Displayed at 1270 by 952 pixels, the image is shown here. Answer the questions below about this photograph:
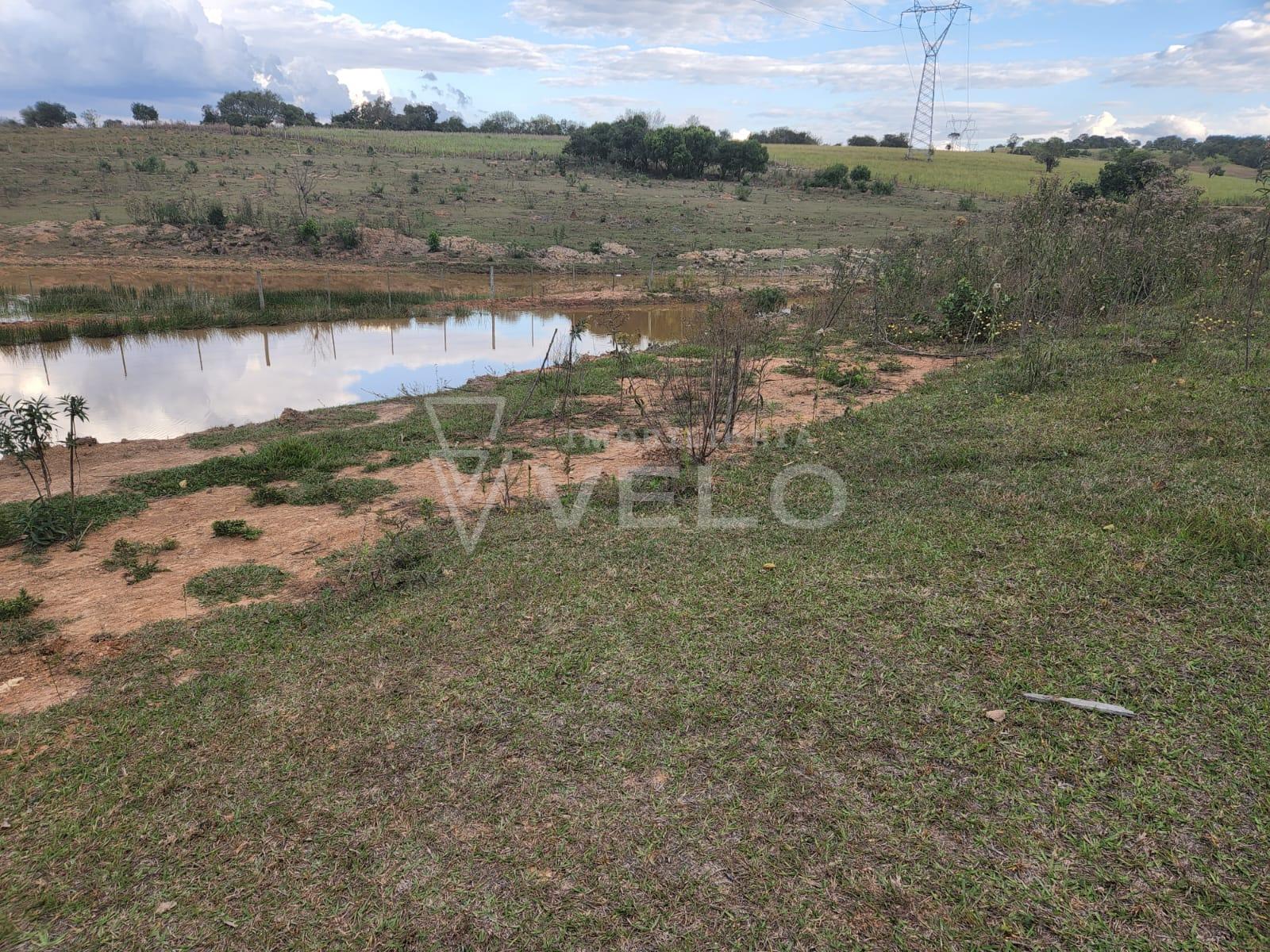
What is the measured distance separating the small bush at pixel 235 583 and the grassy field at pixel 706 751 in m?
0.42

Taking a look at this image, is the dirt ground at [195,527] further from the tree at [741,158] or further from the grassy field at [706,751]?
the tree at [741,158]

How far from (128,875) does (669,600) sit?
9.39ft

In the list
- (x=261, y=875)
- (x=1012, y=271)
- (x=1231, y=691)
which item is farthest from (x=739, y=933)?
(x=1012, y=271)

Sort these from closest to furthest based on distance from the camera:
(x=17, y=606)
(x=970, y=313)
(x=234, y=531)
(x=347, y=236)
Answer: (x=17, y=606)
(x=234, y=531)
(x=970, y=313)
(x=347, y=236)

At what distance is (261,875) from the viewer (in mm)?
2674

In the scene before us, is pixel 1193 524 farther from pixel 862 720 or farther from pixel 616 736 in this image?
pixel 616 736

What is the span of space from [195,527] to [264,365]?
860 centimetres

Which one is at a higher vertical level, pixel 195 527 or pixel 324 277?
pixel 324 277

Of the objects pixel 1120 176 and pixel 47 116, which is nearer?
pixel 1120 176

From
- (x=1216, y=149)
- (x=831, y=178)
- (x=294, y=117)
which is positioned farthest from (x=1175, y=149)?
(x=294, y=117)

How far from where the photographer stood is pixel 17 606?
15.9 feet

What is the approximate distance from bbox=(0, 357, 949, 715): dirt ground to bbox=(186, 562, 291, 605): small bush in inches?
3.1

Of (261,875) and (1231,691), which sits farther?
(1231,691)

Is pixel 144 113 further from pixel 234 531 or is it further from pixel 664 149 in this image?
pixel 234 531
